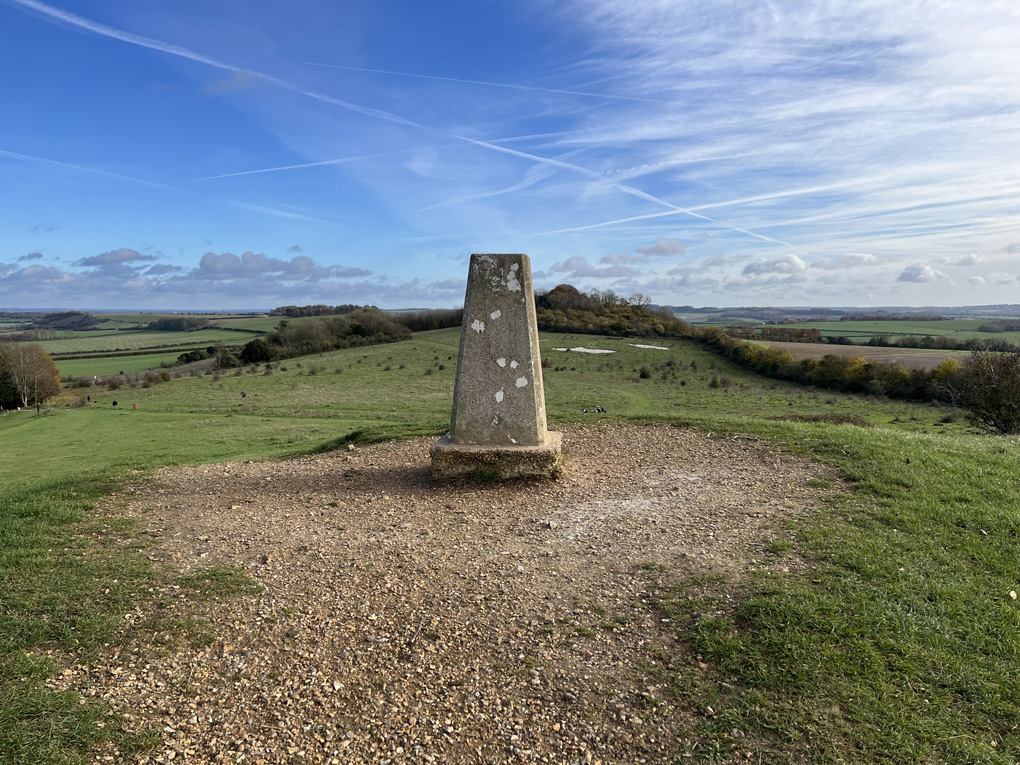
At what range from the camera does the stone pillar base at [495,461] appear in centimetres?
841

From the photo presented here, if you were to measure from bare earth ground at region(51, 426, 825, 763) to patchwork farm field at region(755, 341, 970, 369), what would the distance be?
33.3m

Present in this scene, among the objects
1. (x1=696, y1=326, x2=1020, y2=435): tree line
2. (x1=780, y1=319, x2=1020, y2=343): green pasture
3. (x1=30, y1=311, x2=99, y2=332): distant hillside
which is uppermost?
(x1=30, y1=311, x2=99, y2=332): distant hillside

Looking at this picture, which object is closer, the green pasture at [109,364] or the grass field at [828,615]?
the grass field at [828,615]

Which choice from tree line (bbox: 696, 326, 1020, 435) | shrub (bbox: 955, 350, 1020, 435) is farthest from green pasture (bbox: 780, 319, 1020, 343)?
shrub (bbox: 955, 350, 1020, 435)

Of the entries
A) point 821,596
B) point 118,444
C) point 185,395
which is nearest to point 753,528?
point 821,596

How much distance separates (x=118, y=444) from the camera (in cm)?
1869

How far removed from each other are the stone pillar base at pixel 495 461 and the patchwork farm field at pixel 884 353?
1330 inches

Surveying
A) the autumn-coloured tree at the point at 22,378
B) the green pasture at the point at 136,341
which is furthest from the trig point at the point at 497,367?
the green pasture at the point at 136,341

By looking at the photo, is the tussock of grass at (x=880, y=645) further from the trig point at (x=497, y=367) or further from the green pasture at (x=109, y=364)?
the green pasture at (x=109, y=364)

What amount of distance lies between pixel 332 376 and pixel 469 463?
32.7 metres

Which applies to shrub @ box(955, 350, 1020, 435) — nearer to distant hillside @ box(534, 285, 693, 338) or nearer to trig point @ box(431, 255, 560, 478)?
trig point @ box(431, 255, 560, 478)

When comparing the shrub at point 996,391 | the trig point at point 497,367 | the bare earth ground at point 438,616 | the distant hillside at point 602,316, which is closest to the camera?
the bare earth ground at point 438,616

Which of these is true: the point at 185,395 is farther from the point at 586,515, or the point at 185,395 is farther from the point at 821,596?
the point at 821,596

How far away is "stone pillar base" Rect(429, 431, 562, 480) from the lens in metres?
8.41
